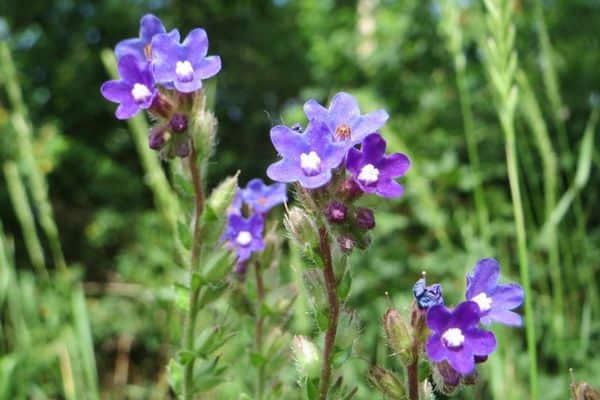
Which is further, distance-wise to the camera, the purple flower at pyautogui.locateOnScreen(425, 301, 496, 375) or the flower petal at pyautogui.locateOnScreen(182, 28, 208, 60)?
the flower petal at pyautogui.locateOnScreen(182, 28, 208, 60)

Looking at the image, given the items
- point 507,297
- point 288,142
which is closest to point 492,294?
point 507,297

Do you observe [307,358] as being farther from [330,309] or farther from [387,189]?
[387,189]

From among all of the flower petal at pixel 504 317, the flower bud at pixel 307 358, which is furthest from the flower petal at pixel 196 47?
the flower petal at pixel 504 317

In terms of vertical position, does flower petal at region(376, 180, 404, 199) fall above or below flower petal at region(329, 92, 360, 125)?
below

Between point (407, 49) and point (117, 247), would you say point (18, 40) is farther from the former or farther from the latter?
Answer: point (407, 49)

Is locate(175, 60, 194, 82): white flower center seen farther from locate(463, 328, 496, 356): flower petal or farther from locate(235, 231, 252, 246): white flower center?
locate(463, 328, 496, 356): flower petal

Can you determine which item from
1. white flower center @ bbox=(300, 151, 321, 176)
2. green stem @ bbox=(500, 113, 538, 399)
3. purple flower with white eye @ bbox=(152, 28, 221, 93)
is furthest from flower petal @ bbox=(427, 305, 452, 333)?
purple flower with white eye @ bbox=(152, 28, 221, 93)

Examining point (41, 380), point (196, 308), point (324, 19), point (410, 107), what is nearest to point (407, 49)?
point (410, 107)

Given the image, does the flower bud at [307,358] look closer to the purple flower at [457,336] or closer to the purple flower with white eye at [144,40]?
the purple flower at [457,336]
